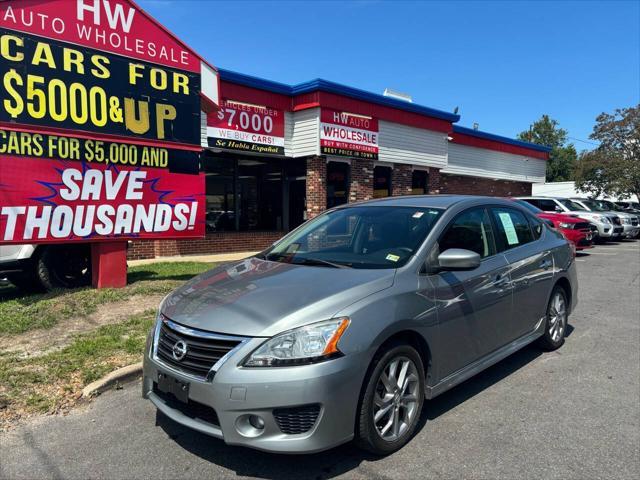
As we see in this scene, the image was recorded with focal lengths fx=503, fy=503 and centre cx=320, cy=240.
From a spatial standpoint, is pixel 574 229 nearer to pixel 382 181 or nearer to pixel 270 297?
pixel 382 181

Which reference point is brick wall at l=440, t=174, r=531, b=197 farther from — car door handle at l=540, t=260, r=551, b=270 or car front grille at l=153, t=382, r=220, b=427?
car front grille at l=153, t=382, r=220, b=427

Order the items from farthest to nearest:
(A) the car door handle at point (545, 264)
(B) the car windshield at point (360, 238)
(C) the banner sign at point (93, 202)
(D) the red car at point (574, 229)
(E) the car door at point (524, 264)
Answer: (D) the red car at point (574, 229), (C) the banner sign at point (93, 202), (A) the car door handle at point (545, 264), (E) the car door at point (524, 264), (B) the car windshield at point (360, 238)

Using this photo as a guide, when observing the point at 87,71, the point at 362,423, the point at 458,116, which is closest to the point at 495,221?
the point at 362,423

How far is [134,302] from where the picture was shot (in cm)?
709

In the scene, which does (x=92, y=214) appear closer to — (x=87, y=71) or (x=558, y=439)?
(x=87, y=71)

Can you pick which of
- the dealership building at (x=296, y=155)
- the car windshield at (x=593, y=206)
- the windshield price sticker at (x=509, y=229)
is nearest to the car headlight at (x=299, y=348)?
the windshield price sticker at (x=509, y=229)

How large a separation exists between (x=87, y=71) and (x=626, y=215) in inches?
833

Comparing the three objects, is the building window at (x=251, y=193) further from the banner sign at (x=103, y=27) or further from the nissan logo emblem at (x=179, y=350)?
the nissan logo emblem at (x=179, y=350)

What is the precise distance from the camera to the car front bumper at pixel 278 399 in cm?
275

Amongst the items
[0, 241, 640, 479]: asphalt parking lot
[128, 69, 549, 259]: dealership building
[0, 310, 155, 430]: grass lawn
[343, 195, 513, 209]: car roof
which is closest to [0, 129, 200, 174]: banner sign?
[0, 310, 155, 430]: grass lawn

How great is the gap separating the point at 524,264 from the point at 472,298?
1084 millimetres

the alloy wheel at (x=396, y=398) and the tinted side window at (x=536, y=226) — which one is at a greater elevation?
the tinted side window at (x=536, y=226)

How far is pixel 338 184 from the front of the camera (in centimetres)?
1586

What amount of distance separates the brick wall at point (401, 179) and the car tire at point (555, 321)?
38.1ft
